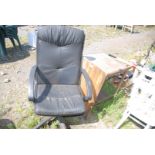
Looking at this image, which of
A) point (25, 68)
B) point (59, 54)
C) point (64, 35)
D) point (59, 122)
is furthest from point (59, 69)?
point (25, 68)

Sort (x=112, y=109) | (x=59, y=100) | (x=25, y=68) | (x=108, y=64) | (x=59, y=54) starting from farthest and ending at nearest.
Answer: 1. (x=25, y=68)
2. (x=112, y=109)
3. (x=108, y=64)
4. (x=59, y=54)
5. (x=59, y=100)

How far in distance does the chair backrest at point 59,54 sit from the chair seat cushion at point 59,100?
0.31 feet

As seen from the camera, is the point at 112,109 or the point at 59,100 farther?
the point at 112,109

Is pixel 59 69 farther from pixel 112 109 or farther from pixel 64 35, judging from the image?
pixel 112 109

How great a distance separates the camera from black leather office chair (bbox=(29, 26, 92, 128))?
7.77ft

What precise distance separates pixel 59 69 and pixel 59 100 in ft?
1.26

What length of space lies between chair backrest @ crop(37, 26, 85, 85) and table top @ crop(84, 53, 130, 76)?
32 centimetres

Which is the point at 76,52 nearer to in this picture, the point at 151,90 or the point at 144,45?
the point at 151,90

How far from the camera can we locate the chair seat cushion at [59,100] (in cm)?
222

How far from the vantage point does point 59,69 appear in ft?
8.50

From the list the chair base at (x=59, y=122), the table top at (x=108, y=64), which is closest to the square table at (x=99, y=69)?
the table top at (x=108, y=64)

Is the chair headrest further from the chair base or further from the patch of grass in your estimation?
the patch of grass

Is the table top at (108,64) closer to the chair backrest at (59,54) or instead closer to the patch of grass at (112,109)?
the chair backrest at (59,54)
